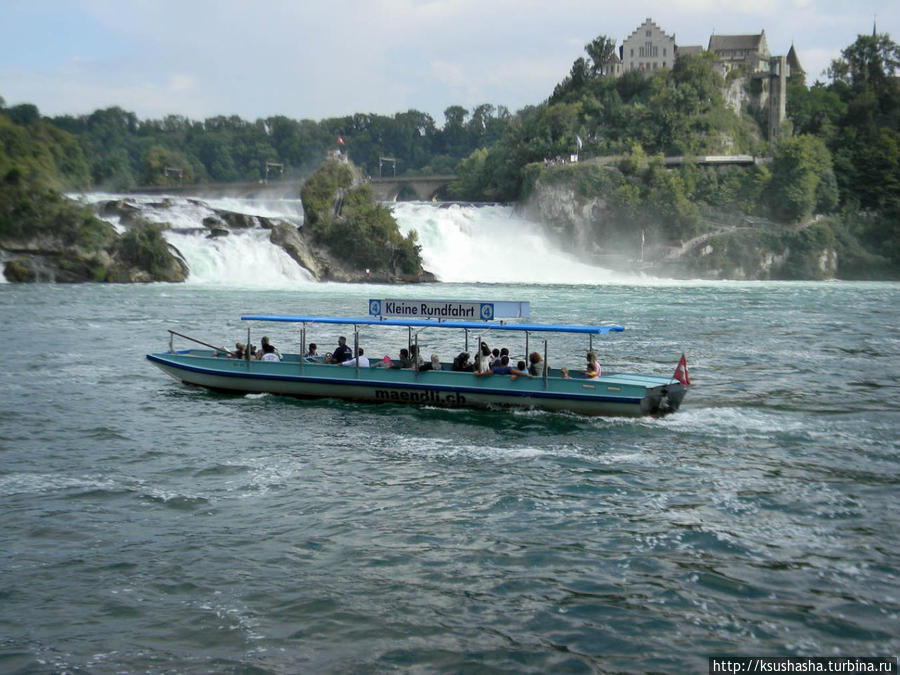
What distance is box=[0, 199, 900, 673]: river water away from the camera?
1152 cm

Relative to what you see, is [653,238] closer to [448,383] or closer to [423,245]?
[423,245]

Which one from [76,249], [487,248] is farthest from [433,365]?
[487,248]

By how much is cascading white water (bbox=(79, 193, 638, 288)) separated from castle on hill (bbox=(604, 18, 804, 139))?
150 feet

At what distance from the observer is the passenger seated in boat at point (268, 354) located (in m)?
27.6

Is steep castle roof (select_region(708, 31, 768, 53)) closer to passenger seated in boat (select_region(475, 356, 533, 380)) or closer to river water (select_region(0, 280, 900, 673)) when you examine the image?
river water (select_region(0, 280, 900, 673))

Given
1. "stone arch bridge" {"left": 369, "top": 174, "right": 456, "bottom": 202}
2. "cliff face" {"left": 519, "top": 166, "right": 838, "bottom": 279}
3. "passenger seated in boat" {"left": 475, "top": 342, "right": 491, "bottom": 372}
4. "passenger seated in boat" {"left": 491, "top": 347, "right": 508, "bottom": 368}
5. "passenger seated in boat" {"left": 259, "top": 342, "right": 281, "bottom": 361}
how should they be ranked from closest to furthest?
"passenger seated in boat" {"left": 475, "top": 342, "right": 491, "bottom": 372}
"passenger seated in boat" {"left": 491, "top": 347, "right": 508, "bottom": 368}
"passenger seated in boat" {"left": 259, "top": 342, "right": 281, "bottom": 361}
"cliff face" {"left": 519, "top": 166, "right": 838, "bottom": 279}
"stone arch bridge" {"left": 369, "top": 174, "right": 456, "bottom": 202}

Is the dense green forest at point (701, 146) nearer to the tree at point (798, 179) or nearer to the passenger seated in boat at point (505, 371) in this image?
the tree at point (798, 179)

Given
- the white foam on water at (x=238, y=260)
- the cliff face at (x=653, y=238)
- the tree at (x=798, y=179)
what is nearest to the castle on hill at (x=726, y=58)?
the tree at (x=798, y=179)

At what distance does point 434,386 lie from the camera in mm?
25094

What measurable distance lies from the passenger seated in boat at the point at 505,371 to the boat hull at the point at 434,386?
142 mm

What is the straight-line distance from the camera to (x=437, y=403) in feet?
83.4

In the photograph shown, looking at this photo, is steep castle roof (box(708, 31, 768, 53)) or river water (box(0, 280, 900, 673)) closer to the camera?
river water (box(0, 280, 900, 673))

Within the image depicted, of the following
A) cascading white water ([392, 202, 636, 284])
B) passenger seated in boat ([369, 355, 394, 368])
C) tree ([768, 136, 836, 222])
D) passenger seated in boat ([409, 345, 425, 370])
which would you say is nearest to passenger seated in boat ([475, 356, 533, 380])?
passenger seated in boat ([409, 345, 425, 370])

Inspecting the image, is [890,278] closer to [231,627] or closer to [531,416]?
[531,416]
